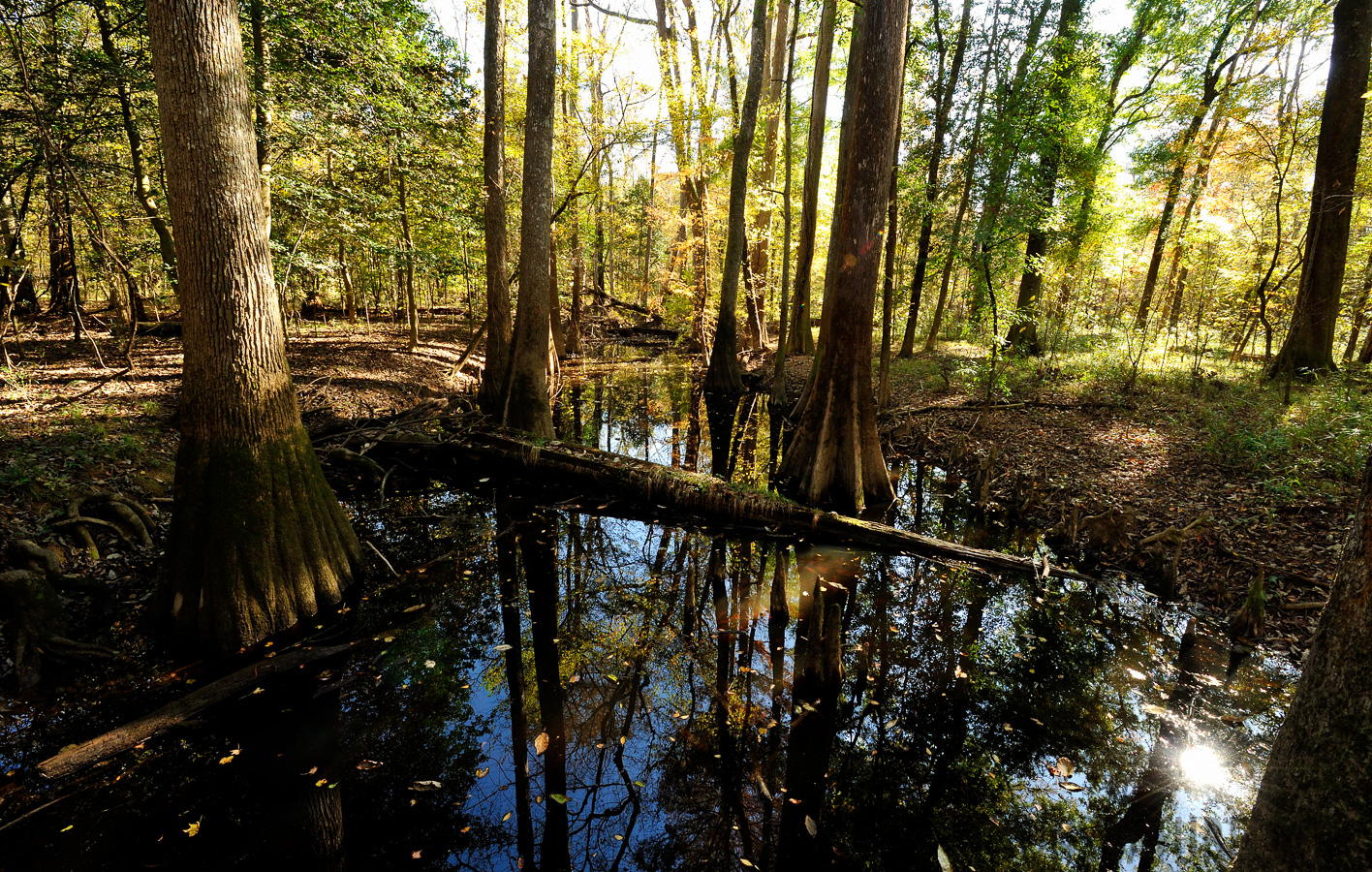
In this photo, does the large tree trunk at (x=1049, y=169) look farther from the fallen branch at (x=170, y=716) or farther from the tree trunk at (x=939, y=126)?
the fallen branch at (x=170, y=716)

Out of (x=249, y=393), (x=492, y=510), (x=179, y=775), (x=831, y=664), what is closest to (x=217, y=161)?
(x=249, y=393)

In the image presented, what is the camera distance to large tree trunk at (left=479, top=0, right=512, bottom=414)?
1119 cm

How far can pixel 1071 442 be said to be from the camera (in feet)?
29.8

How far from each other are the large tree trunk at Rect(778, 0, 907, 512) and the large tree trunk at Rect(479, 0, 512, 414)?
6819 millimetres

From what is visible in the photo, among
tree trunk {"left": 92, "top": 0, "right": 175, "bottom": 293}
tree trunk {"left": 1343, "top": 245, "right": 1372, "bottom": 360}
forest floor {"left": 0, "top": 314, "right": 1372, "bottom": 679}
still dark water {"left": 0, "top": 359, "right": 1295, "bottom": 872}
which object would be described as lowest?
still dark water {"left": 0, "top": 359, "right": 1295, "bottom": 872}

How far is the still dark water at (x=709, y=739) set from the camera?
3.17 meters

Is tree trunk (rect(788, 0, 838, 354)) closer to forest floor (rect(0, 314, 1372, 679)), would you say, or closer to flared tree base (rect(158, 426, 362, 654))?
forest floor (rect(0, 314, 1372, 679))

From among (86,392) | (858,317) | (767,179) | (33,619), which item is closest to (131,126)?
(86,392)

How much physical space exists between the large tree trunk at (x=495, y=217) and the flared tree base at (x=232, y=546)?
22.0 ft

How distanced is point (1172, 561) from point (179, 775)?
8633 millimetres

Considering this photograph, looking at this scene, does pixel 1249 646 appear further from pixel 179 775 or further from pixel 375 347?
pixel 375 347

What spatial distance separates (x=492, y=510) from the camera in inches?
317

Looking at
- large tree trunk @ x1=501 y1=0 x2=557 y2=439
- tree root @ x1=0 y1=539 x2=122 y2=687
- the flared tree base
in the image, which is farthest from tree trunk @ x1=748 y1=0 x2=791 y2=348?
tree root @ x1=0 y1=539 x2=122 y2=687

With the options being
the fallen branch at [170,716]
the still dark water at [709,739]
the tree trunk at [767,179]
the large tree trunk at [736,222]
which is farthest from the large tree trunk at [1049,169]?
the fallen branch at [170,716]
